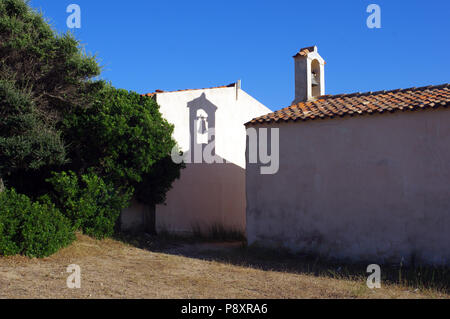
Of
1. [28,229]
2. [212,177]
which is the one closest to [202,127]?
[212,177]

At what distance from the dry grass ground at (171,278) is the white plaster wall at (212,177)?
314 cm

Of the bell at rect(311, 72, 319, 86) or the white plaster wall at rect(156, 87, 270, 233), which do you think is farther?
the white plaster wall at rect(156, 87, 270, 233)

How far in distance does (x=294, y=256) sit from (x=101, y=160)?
6.44m

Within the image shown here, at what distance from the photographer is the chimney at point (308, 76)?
44.1ft

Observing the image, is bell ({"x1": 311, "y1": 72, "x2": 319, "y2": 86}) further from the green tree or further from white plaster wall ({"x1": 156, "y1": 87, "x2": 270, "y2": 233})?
the green tree

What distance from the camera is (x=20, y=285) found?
7.24 m

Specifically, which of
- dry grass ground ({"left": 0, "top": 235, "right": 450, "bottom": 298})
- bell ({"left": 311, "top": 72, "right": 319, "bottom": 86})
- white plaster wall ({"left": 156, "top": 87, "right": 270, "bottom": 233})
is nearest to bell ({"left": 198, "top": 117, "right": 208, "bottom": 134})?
white plaster wall ({"left": 156, "top": 87, "right": 270, "bottom": 233})

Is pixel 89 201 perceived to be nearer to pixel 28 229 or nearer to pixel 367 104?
pixel 28 229

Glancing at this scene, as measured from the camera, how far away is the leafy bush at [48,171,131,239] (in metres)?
11.4

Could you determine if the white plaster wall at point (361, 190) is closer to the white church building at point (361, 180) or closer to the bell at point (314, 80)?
the white church building at point (361, 180)

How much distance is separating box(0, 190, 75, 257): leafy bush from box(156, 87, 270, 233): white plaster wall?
4.52 meters

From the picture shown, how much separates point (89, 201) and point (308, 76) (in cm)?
789

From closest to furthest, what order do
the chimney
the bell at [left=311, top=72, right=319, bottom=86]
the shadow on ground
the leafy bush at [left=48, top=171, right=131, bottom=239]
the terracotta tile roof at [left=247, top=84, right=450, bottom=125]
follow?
1. the shadow on ground
2. the terracotta tile roof at [left=247, top=84, right=450, bottom=125]
3. the leafy bush at [left=48, top=171, right=131, bottom=239]
4. the chimney
5. the bell at [left=311, top=72, right=319, bottom=86]

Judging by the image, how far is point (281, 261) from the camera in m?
10.4
